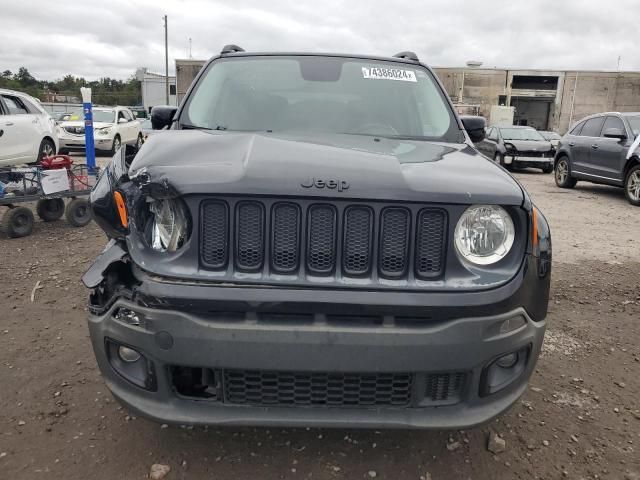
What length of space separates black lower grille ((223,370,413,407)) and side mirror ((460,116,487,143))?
1.99m

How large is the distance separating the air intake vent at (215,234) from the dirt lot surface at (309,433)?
957 mm

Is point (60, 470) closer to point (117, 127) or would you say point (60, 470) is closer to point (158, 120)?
point (158, 120)

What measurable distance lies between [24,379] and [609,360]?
3.52m

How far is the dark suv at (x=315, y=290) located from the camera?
1.83 metres

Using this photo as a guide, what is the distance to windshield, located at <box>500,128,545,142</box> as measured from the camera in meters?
16.8

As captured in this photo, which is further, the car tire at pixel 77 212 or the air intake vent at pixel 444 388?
the car tire at pixel 77 212

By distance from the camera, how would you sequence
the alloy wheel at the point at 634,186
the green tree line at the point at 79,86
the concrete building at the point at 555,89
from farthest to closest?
the green tree line at the point at 79,86
the concrete building at the point at 555,89
the alloy wheel at the point at 634,186

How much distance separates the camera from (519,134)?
669 inches

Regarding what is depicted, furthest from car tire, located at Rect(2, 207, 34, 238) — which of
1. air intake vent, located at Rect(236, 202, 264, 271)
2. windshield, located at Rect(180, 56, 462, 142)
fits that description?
air intake vent, located at Rect(236, 202, 264, 271)

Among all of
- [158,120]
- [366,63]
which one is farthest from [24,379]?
[366,63]

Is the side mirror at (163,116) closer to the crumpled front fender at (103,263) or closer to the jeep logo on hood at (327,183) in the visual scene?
the crumpled front fender at (103,263)

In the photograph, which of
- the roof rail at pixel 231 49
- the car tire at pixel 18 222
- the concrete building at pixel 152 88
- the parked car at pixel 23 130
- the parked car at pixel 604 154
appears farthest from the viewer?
the concrete building at pixel 152 88

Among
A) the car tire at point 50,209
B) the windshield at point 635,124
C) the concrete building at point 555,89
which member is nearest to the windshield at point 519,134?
the windshield at point 635,124

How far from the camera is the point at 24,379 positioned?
295cm
